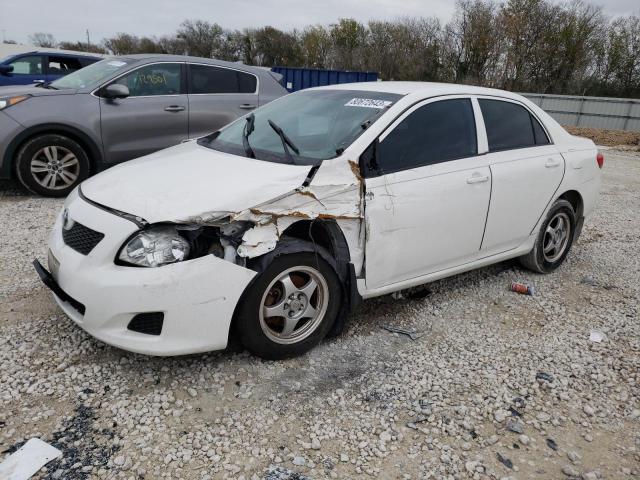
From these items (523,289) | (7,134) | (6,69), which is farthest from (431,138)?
(6,69)

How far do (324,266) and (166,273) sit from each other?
924mm

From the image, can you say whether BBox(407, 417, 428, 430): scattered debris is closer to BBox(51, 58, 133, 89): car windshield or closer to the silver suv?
the silver suv

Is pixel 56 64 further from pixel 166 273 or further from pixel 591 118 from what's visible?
pixel 591 118

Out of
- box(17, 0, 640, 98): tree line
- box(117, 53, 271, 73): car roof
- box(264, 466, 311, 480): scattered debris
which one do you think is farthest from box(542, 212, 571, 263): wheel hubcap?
box(17, 0, 640, 98): tree line

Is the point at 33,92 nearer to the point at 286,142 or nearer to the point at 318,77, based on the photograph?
the point at 286,142

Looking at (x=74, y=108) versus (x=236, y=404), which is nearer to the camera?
(x=236, y=404)

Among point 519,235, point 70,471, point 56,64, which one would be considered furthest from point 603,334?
point 56,64

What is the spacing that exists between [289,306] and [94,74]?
5.29 m

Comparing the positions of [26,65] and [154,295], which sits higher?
[26,65]

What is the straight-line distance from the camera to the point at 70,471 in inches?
85.7

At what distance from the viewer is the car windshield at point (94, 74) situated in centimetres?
641

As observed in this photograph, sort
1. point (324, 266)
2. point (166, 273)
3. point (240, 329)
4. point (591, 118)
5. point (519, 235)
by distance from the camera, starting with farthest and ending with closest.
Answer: point (591, 118) → point (519, 235) → point (324, 266) → point (240, 329) → point (166, 273)

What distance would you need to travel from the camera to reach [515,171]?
3.93 metres

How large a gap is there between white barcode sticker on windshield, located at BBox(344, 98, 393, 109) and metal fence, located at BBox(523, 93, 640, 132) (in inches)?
810
